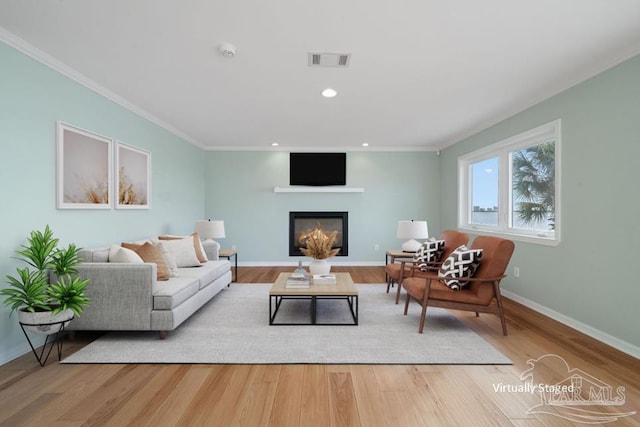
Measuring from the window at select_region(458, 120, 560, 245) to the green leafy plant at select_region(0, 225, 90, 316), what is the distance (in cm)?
457

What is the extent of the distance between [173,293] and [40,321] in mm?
892

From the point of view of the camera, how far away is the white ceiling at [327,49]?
6.62ft

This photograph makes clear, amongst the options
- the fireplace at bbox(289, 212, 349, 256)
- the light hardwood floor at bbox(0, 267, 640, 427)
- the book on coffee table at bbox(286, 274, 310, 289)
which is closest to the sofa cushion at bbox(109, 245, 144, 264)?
the light hardwood floor at bbox(0, 267, 640, 427)

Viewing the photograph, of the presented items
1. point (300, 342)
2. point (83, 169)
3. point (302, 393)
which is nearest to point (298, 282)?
point (300, 342)

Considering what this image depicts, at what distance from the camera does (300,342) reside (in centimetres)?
269

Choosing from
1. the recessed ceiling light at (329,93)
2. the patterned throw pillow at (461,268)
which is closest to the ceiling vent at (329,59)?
the recessed ceiling light at (329,93)

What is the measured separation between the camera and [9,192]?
235 centimetres

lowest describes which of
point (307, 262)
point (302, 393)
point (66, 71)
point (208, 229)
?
point (302, 393)

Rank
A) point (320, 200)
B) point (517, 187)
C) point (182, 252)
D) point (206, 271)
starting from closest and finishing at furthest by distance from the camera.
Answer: point (206, 271) < point (182, 252) < point (517, 187) < point (320, 200)

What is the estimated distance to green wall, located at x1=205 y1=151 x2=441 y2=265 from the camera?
6352 mm

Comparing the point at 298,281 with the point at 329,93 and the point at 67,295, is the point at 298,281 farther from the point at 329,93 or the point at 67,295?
the point at 329,93

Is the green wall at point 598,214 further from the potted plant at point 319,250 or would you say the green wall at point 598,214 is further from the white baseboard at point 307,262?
the white baseboard at point 307,262

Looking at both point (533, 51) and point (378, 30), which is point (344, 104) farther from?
point (533, 51)

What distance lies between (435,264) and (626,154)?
79.8 inches
